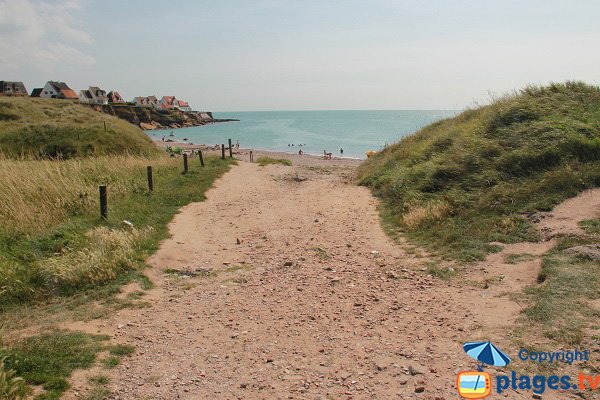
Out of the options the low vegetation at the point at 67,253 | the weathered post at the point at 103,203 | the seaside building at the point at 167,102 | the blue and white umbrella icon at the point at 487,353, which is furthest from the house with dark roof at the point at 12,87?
the blue and white umbrella icon at the point at 487,353

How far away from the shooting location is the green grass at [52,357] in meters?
5.33

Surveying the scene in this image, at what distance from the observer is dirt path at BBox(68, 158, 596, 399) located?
216 inches

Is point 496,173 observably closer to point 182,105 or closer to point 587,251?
point 587,251

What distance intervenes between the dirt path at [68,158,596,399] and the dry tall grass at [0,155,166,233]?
10.6 ft

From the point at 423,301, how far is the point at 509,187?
6.82 m

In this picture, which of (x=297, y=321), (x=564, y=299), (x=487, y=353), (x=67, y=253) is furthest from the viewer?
(x=67, y=253)

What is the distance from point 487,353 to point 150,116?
12633 cm

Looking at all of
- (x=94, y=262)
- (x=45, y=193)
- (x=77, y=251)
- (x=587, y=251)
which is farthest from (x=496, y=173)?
(x=45, y=193)

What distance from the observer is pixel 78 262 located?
29.7ft

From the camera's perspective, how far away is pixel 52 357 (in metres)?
5.86

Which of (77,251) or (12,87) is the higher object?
(12,87)

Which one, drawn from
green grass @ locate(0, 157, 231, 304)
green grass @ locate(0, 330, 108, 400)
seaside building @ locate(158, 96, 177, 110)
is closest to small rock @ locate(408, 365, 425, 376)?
green grass @ locate(0, 330, 108, 400)

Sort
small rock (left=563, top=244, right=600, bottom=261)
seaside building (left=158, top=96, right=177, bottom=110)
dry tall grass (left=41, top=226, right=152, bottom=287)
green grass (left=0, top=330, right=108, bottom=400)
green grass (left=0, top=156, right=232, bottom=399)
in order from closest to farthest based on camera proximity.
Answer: green grass (left=0, top=330, right=108, bottom=400) → green grass (left=0, top=156, right=232, bottom=399) → small rock (left=563, top=244, right=600, bottom=261) → dry tall grass (left=41, top=226, right=152, bottom=287) → seaside building (left=158, top=96, right=177, bottom=110)

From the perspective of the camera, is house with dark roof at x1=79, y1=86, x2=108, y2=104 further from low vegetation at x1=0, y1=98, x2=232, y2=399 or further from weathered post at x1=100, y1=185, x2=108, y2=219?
weathered post at x1=100, y1=185, x2=108, y2=219
